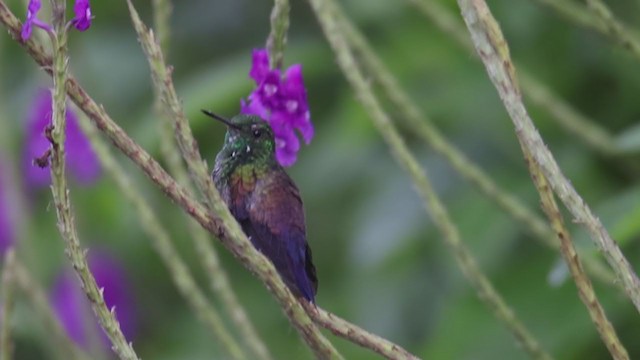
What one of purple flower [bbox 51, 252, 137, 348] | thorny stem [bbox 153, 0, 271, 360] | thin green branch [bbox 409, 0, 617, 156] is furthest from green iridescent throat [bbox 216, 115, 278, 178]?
purple flower [bbox 51, 252, 137, 348]

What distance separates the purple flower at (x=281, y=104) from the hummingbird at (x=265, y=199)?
2.8 inches

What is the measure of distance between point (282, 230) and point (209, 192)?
0.09 metres

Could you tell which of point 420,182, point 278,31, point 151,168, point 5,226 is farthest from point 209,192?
point 5,226

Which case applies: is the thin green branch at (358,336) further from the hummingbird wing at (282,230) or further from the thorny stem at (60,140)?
the thorny stem at (60,140)

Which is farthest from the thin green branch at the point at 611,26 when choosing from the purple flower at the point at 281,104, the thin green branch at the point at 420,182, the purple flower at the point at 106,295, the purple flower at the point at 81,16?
the purple flower at the point at 106,295

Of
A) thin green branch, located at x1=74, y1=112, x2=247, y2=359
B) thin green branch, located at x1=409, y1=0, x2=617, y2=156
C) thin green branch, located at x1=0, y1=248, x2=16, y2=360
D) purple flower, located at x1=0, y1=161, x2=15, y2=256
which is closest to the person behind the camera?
thin green branch, located at x1=0, y1=248, x2=16, y2=360

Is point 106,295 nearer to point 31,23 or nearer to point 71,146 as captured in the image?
point 71,146

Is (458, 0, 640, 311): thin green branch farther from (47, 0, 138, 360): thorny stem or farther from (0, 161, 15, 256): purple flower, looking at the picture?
(0, 161, 15, 256): purple flower

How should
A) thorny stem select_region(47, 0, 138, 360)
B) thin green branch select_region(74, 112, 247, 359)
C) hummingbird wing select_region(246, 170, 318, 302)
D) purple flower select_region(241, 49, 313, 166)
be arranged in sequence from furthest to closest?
thin green branch select_region(74, 112, 247, 359) → purple flower select_region(241, 49, 313, 166) → hummingbird wing select_region(246, 170, 318, 302) → thorny stem select_region(47, 0, 138, 360)

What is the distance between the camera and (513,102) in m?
1.10

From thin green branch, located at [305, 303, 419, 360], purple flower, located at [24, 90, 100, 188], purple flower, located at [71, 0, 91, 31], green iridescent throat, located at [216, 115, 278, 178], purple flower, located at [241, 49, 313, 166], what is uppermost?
purple flower, located at [24, 90, 100, 188]

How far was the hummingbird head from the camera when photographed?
120 centimetres

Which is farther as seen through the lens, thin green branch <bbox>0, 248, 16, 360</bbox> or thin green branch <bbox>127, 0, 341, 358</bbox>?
thin green branch <bbox>0, 248, 16, 360</bbox>

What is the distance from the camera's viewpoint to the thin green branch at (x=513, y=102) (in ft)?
3.60
